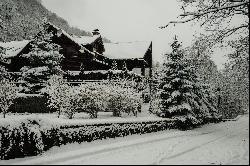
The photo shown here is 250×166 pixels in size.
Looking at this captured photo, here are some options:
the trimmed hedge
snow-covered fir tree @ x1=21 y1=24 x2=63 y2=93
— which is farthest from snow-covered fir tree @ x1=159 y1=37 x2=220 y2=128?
snow-covered fir tree @ x1=21 y1=24 x2=63 y2=93

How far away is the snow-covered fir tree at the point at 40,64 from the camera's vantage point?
98.6 ft

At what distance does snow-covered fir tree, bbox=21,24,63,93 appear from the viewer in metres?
30.0

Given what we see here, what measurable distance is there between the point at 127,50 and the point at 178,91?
2120cm

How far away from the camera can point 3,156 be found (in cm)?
1059

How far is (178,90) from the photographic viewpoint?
85.9ft

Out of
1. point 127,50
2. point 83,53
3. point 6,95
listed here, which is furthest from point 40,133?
point 127,50

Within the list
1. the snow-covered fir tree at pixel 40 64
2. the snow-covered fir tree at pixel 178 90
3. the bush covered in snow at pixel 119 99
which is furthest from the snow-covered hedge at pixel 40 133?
the snow-covered fir tree at pixel 40 64

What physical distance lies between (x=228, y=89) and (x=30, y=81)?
2124 inches

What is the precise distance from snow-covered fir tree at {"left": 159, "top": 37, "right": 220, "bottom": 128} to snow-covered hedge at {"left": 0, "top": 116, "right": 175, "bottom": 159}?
31.8 feet

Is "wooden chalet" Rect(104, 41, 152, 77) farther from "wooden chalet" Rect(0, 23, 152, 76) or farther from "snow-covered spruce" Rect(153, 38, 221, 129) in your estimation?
"snow-covered spruce" Rect(153, 38, 221, 129)

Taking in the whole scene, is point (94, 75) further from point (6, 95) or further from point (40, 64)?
point (6, 95)

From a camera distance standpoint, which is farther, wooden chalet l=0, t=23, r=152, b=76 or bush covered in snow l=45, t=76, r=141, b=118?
wooden chalet l=0, t=23, r=152, b=76

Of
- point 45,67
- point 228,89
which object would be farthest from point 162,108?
point 228,89

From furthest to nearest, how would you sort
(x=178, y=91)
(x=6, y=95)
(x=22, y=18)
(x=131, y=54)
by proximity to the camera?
(x=22, y=18) < (x=131, y=54) < (x=178, y=91) < (x=6, y=95)
